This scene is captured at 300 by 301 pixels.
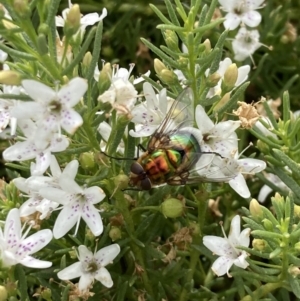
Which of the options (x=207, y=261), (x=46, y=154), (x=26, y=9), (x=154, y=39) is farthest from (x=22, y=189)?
(x=154, y=39)

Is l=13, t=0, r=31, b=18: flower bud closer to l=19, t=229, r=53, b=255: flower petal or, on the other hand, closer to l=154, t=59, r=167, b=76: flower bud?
l=154, t=59, r=167, b=76: flower bud

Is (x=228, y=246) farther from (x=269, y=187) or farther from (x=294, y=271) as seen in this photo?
(x=269, y=187)

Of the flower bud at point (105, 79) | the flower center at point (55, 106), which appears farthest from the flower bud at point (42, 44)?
the flower bud at point (105, 79)

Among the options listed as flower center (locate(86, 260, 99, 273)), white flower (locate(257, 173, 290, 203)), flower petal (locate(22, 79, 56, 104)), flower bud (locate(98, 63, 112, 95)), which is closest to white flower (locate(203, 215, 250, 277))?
flower center (locate(86, 260, 99, 273))

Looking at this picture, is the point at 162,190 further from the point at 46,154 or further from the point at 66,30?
the point at 66,30

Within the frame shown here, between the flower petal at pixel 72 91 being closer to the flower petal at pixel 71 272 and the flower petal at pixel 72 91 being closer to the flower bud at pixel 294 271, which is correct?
the flower petal at pixel 71 272
